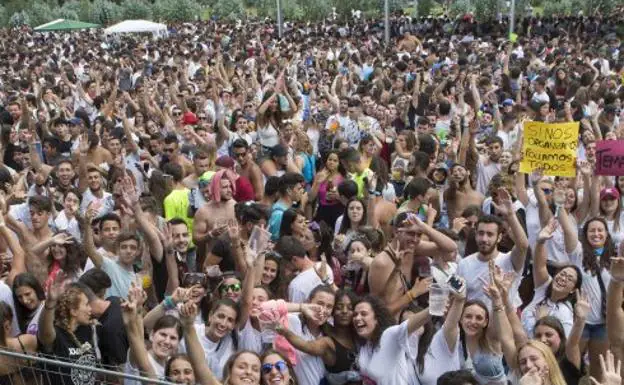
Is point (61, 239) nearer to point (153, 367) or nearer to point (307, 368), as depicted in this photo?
point (153, 367)

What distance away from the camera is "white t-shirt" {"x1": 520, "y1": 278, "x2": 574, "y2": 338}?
19.8 feet

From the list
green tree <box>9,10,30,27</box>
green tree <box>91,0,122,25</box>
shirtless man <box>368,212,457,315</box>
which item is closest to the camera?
shirtless man <box>368,212,457,315</box>

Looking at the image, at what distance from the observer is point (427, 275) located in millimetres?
6648

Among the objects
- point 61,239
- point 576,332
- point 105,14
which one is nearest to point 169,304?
point 61,239

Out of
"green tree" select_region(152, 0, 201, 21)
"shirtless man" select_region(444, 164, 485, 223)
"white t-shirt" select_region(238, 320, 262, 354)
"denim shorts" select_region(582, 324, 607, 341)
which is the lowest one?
"green tree" select_region(152, 0, 201, 21)

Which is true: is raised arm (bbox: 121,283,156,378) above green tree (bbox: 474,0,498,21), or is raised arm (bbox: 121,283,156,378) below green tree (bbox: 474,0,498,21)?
above

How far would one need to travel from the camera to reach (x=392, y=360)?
5234mm

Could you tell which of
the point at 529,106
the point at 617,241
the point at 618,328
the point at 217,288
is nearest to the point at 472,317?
the point at 618,328

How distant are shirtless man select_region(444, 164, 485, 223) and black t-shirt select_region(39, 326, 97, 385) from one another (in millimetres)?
4013

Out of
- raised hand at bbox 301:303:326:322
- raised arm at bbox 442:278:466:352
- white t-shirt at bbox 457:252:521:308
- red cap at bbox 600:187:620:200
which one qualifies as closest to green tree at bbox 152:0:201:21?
red cap at bbox 600:187:620:200

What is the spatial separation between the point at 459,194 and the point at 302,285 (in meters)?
2.68

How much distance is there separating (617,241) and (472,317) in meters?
2.65

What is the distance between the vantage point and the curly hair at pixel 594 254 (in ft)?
21.9

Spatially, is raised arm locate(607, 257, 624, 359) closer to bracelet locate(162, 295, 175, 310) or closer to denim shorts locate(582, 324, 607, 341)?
denim shorts locate(582, 324, 607, 341)
